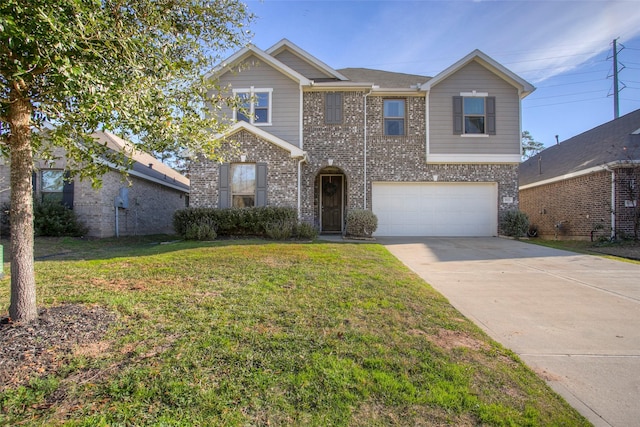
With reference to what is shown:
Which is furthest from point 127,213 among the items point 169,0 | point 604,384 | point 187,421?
point 604,384

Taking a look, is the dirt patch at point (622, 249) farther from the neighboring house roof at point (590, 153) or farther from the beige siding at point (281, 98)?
the beige siding at point (281, 98)

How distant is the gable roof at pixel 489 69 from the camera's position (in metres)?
12.9

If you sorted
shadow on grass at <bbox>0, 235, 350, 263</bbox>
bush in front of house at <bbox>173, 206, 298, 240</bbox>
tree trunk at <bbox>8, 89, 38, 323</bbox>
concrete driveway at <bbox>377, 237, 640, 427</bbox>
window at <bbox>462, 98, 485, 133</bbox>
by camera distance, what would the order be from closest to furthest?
concrete driveway at <bbox>377, 237, 640, 427</bbox> < tree trunk at <bbox>8, 89, 38, 323</bbox> < shadow on grass at <bbox>0, 235, 350, 263</bbox> < bush in front of house at <bbox>173, 206, 298, 240</bbox> < window at <bbox>462, 98, 485, 133</bbox>

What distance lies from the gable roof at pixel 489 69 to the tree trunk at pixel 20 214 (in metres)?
12.5

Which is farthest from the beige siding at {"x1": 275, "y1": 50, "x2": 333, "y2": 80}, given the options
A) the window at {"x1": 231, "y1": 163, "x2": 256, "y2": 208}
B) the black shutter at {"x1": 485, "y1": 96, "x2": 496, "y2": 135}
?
the black shutter at {"x1": 485, "y1": 96, "x2": 496, "y2": 135}

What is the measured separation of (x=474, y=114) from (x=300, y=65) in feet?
24.2

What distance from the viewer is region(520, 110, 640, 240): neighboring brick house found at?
11.7 meters

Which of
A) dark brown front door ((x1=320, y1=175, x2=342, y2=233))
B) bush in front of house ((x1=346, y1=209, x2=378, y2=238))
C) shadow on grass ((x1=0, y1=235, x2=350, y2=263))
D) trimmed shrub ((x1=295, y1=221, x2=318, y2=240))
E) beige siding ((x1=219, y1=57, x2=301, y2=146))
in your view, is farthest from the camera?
dark brown front door ((x1=320, y1=175, x2=342, y2=233))

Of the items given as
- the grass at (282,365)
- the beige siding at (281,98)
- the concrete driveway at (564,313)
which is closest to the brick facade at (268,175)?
the beige siding at (281,98)

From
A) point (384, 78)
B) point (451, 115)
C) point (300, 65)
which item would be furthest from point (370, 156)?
point (300, 65)

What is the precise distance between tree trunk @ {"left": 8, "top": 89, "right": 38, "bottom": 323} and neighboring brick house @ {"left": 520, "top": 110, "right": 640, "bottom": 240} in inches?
611

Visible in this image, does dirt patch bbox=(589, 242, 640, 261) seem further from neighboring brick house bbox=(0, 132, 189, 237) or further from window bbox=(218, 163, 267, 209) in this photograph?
neighboring brick house bbox=(0, 132, 189, 237)

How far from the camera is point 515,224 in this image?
12.5 metres

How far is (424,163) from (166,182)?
41.3ft
